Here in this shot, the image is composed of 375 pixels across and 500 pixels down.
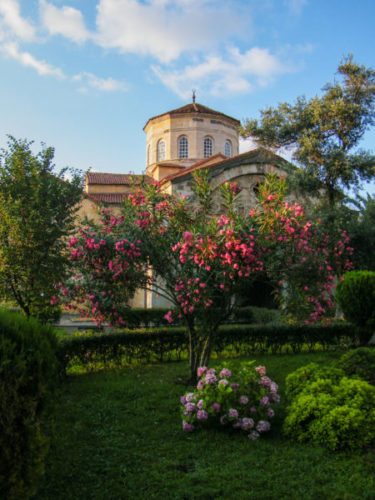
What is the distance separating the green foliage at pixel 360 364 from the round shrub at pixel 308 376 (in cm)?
19

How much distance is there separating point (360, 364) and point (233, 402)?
6.47 ft

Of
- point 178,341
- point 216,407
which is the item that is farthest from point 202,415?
point 178,341

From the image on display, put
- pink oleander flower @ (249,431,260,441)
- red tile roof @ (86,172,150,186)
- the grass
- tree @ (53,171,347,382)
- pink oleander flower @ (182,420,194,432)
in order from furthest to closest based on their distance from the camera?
red tile roof @ (86,172,150,186), tree @ (53,171,347,382), pink oleander flower @ (182,420,194,432), pink oleander flower @ (249,431,260,441), the grass

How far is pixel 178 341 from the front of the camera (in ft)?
35.9

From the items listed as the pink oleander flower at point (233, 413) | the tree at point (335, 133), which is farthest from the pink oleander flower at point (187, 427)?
the tree at point (335, 133)

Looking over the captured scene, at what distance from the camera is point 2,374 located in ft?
9.80

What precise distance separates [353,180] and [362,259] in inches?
149

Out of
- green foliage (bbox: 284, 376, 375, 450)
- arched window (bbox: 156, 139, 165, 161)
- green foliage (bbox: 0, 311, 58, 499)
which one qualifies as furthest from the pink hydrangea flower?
arched window (bbox: 156, 139, 165, 161)

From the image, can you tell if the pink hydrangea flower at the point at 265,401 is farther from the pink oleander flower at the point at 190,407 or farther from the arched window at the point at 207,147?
the arched window at the point at 207,147

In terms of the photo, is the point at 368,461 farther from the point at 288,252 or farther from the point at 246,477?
the point at 288,252

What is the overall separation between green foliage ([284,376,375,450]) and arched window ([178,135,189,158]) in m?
26.0

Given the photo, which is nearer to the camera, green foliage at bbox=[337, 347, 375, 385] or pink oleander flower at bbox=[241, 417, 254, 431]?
pink oleander flower at bbox=[241, 417, 254, 431]

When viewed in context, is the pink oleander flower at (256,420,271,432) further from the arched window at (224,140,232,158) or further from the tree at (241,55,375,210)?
the arched window at (224,140,232,158)

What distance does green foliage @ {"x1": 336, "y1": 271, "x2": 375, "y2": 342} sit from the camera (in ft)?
35.0
